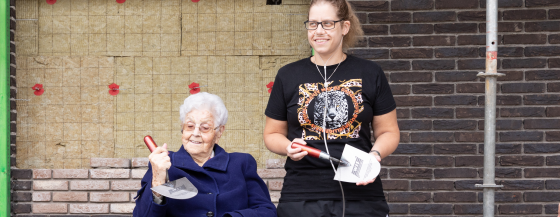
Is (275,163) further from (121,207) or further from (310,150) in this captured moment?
(310,150)

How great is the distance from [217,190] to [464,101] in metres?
2.51

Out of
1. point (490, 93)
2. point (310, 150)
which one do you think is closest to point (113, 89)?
point (310, 150)

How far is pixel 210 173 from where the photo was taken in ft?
8.80

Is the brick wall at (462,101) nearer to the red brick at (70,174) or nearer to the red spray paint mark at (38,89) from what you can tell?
the red brick at (70,174)

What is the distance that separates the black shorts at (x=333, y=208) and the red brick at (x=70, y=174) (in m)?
2.82

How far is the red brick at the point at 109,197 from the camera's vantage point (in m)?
4.58

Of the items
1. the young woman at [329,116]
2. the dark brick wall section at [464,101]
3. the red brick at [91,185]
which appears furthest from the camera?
the red brick at [91,185]

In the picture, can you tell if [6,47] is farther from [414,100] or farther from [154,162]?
[414,100]

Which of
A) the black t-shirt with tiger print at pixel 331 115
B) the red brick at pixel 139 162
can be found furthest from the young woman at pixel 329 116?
the red brick at pixel 139 162

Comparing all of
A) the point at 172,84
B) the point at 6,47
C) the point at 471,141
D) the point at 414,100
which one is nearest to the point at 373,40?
the point at 414,100

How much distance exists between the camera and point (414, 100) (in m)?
4.33

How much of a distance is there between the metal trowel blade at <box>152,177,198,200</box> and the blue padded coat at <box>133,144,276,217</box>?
0.09 meters

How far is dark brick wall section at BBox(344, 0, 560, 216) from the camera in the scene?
4297 millimetres

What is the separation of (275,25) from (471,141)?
1.93m
